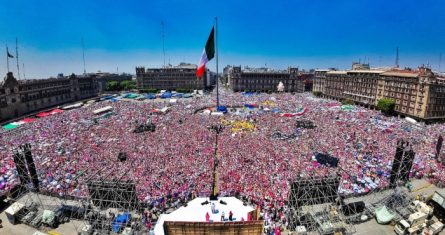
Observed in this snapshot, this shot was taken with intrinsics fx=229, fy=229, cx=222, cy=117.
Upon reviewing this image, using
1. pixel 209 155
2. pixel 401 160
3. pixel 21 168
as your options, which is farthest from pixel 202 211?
pixel 401 160

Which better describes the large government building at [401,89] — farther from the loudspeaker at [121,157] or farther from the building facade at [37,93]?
the building facade at [37,93]

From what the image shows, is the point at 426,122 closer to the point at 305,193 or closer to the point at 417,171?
the point at 417,171

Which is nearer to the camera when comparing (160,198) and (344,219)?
(344,219)

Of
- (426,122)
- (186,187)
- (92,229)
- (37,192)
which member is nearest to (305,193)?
(186,187)

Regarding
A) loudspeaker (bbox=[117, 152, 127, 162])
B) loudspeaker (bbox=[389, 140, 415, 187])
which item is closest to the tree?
loudspeaker (bbox=[389, 140, 415, 187])

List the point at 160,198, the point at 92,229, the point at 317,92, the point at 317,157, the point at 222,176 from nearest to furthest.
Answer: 1. the point at 92,229
2. the point at 160,198
3. the point at 222,176
4. the point at 317,157
5. the point at 317,92

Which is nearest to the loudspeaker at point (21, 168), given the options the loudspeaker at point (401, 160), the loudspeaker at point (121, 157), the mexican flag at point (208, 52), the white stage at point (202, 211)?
the loudspeaker at point (121, 157)
